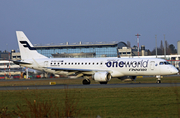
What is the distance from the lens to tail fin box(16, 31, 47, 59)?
4397cm

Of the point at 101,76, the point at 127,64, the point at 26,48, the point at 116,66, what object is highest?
the point at 26,48

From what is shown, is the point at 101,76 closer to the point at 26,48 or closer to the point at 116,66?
the point at 116,66

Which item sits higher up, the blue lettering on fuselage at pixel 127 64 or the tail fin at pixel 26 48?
the tail fin at pixel 26 48

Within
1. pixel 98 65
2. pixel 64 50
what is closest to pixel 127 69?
pixel 98 65

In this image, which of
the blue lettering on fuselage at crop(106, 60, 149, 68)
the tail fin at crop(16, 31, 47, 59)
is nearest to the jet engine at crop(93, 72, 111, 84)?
the blue lettering on fuselage at crop(106, 60, 149, 68)

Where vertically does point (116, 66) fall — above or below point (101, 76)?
above

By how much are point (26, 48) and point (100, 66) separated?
40.4 feet

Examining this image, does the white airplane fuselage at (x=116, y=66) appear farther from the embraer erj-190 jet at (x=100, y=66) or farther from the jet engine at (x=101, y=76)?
the jet engine at (x=101, y=76)

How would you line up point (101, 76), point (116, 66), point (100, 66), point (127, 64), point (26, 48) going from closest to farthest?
point (101, 76)
point (127, 64)
point (116, 66)
point (100, 66)
point (26, 48)

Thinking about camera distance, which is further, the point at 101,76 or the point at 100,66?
the point at 100,66

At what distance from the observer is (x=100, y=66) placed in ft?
128

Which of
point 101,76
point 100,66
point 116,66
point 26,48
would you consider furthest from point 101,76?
point 26,48

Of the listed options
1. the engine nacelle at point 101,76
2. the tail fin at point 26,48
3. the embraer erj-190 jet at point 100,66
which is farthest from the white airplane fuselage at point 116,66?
the tail fin at point 26,48

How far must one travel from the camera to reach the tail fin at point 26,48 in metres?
44.0
